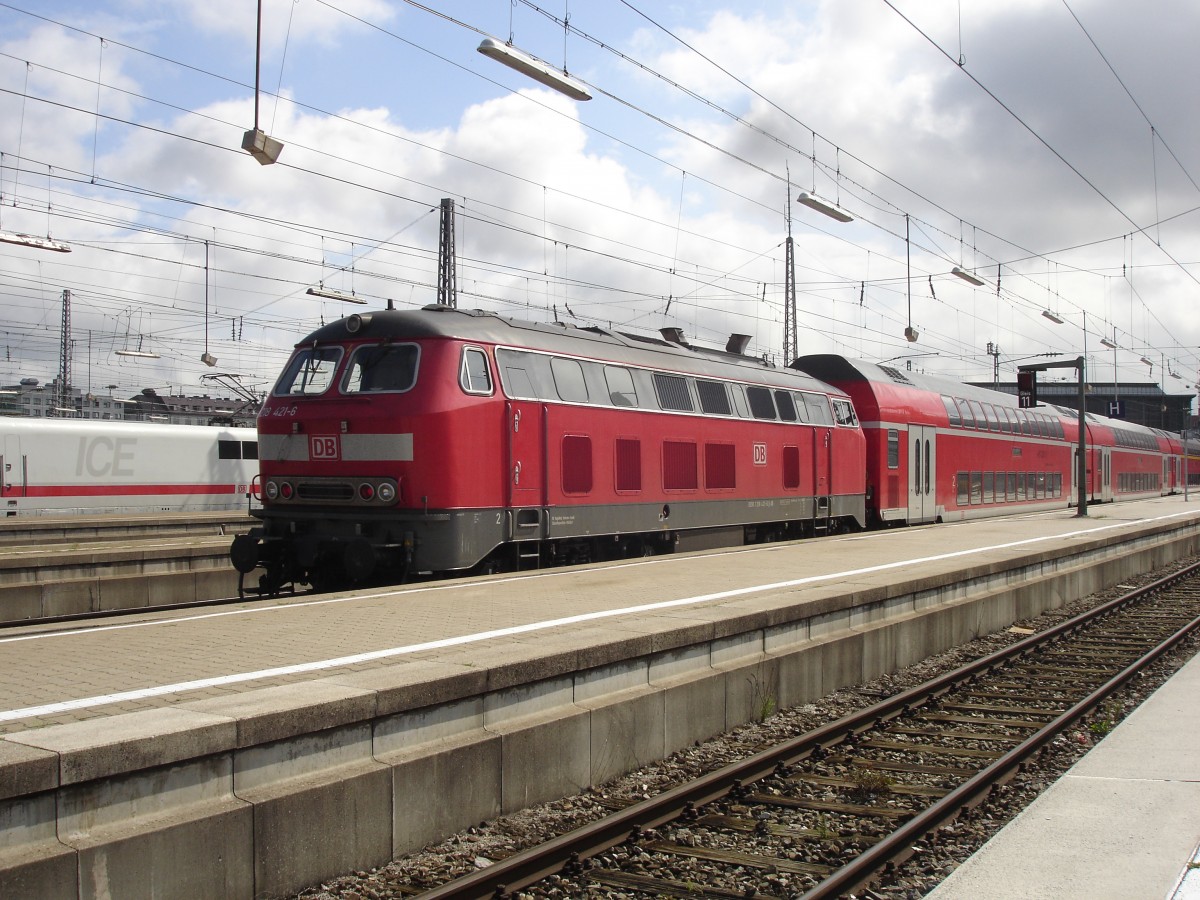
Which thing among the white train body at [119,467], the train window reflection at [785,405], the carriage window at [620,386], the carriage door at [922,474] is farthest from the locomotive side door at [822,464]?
the white train body at [119,467]

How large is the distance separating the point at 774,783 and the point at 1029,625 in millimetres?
10150

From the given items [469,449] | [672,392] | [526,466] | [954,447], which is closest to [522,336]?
[526,466]

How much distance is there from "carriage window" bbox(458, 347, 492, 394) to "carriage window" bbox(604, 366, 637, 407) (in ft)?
8.60

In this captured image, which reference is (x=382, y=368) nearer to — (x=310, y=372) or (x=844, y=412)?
(x=310, y=372)

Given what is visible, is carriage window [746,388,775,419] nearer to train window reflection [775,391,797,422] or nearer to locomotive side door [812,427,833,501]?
train window reflection [775,391,797,422]

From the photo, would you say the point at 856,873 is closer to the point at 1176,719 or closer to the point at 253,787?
the point at 253,787

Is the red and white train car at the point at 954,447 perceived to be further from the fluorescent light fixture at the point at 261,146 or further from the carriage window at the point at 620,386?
the fluorescent light fixture at the point at 261,146

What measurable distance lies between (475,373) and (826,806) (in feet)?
23.5

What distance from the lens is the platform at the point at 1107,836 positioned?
216 inches

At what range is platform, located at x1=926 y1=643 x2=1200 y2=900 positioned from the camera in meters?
5.48

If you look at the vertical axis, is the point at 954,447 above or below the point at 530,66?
below

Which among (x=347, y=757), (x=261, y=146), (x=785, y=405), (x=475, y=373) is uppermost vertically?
(x=261, y=146)

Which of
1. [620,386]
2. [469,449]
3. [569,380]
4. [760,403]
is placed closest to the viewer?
[469,449]

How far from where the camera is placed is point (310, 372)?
13570mm
